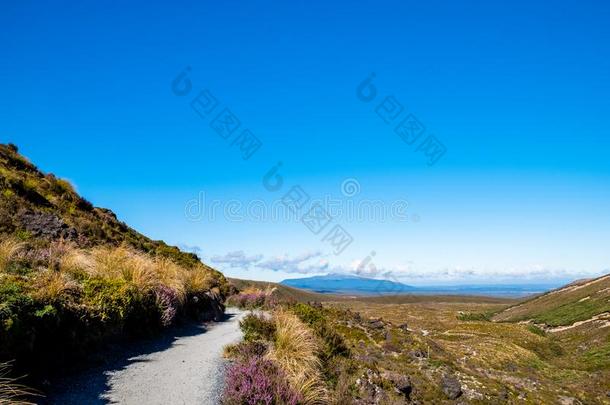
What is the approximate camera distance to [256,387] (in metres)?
8.98

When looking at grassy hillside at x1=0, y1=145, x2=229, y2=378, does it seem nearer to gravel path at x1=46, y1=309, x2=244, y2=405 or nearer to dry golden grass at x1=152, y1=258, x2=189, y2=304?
dry golden grass at x1=152, y1=258, x2=189, y2=304

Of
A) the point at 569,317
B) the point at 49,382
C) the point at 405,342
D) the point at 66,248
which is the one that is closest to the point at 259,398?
the point at 49,382

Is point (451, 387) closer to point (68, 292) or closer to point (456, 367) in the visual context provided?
point (456, 367)

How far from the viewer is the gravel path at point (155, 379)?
865 cm

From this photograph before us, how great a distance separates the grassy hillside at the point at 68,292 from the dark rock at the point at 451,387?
10899mm

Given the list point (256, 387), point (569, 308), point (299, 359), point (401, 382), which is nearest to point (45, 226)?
point (299, 359)

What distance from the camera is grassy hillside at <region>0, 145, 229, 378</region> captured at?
29.4 feet

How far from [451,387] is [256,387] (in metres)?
12.8

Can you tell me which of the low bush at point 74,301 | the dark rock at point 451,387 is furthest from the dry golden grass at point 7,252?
the dark rock at point 451,387

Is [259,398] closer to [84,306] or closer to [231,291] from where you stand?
[84,306]

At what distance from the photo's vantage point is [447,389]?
60.1 feet

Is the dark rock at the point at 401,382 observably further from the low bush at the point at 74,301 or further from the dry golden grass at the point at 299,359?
the low bush at the point at 74,301

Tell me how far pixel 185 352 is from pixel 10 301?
5351 millimetres

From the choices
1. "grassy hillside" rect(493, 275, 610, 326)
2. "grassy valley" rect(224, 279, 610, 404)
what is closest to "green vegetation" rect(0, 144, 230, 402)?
"grassy valley" rect(224, 279, 610, 404)
